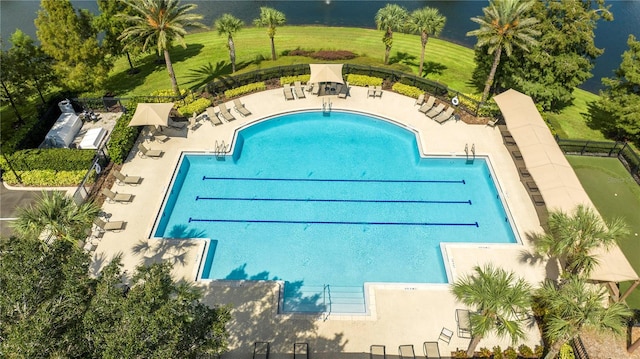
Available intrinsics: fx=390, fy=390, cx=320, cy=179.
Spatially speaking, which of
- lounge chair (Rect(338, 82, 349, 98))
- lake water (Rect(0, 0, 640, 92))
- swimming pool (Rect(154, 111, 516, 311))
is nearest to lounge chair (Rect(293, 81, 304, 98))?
lounge chair (Rect(338, 82, 349, 98))

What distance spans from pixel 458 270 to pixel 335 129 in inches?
605

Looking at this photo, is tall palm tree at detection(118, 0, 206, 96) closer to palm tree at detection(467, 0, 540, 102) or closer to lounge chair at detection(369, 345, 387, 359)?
palm tree at detection(467, 0, 540, 102)

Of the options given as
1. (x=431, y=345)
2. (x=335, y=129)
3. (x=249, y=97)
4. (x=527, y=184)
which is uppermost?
(x=249, y=97)

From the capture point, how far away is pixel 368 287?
2105cm

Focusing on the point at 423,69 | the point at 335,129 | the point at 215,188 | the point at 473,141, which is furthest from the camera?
the point at 423,69

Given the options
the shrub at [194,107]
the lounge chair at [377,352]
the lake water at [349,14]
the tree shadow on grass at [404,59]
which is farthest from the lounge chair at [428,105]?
the lounge chair at [377,352]

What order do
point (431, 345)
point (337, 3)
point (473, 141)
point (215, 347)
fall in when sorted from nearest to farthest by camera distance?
point (215, 347) → point (431, 345) → point (473, 141) → point (337, 3)

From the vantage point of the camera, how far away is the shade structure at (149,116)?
28.4m

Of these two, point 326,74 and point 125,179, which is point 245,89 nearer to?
point 326,74

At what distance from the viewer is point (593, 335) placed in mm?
19188

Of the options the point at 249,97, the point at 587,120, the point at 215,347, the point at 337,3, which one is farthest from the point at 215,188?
the point at 337,3

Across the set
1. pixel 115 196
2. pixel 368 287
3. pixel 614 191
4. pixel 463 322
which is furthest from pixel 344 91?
pixel 463 322

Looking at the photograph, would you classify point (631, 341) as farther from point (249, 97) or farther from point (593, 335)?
point (249, 97)

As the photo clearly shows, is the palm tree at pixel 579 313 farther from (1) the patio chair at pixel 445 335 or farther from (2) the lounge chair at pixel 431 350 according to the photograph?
(2) the lounge chair at pixel 431 350
